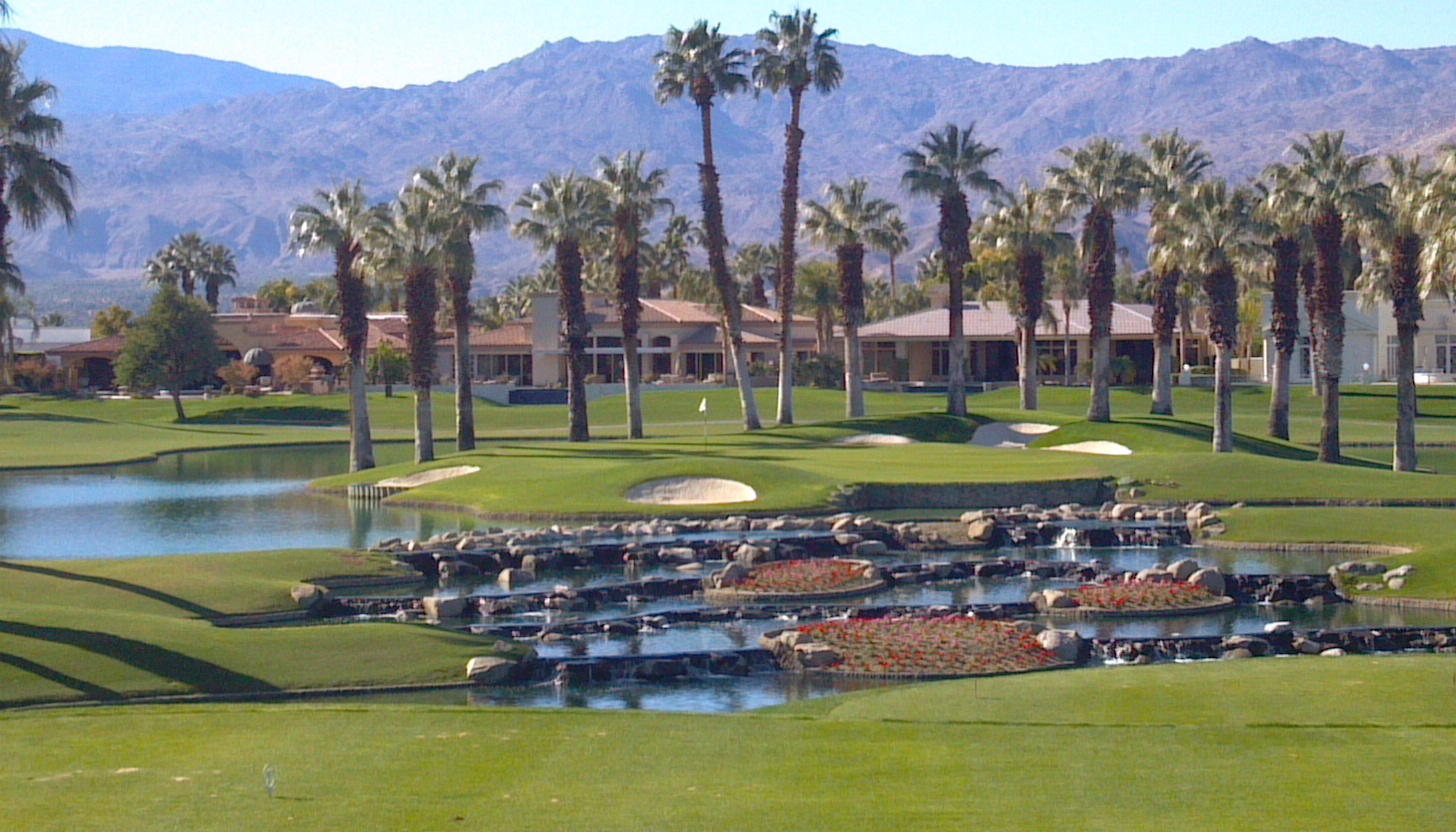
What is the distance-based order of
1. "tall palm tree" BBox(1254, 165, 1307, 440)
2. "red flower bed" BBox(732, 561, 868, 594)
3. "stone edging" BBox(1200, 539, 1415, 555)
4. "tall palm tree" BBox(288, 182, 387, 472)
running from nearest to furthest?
"red flower bed" BBox(732, 561, 868, 594)
"stone edging" BBox(1200, 539, 1415, 555)
"tall palm tree" BBox(1254, 165, 1307, 440)
"tall palm tree" BBox(288, 182, 387, 472)

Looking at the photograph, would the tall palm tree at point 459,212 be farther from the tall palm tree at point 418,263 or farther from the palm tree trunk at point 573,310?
the palm tree trunk at point 573,310

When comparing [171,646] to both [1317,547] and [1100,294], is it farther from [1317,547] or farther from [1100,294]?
[1100,294]

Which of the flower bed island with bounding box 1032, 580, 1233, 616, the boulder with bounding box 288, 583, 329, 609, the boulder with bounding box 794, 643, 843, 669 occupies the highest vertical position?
the boulder with bounding box 288, 583, 329, 609

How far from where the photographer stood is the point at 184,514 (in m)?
47.5

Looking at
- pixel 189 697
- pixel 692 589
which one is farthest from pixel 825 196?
pixel 189 697

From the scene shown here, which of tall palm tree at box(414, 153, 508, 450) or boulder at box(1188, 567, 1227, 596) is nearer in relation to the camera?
boulder at box(1188, 567, 1227, 596)

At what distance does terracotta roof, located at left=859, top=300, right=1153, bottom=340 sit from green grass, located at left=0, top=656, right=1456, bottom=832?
8205cm

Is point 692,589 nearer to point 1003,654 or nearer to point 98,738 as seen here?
point 1003,654

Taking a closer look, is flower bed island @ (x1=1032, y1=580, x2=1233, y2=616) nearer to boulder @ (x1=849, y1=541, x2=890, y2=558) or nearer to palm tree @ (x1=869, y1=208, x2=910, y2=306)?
boulder @ (x1=849, y1=541, x2=890, y2=558)

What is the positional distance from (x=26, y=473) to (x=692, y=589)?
39936 mm

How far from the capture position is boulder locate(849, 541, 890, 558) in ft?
121

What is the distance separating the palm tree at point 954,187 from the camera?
7125 centimetres

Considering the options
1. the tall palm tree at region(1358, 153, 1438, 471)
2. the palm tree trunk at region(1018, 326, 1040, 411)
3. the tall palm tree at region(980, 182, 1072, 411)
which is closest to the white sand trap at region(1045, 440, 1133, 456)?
the tall palm tree at region(980, 182, 1072, 411)

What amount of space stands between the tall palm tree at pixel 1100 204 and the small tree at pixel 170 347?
5450 centimetres
